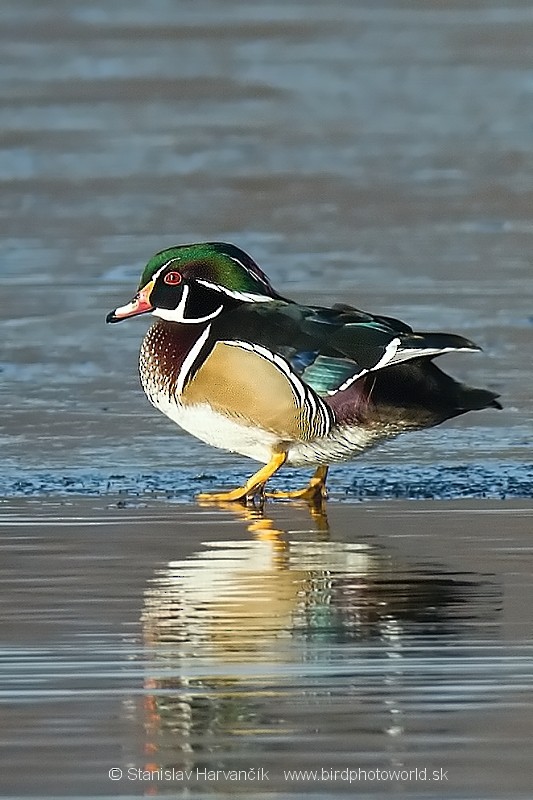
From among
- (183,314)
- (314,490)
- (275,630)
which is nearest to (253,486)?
(314,490)

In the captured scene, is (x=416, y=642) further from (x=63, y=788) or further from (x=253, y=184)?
(x=253, y=184)

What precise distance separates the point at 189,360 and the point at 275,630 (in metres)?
2.23

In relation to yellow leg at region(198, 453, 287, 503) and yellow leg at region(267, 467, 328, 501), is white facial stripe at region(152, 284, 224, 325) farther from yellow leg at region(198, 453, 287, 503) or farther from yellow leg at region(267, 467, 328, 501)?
yellow leg at region(267, 467, 328, 501)

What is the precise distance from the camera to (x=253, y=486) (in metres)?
7.31

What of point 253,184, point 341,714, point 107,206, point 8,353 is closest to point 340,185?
point 253,184

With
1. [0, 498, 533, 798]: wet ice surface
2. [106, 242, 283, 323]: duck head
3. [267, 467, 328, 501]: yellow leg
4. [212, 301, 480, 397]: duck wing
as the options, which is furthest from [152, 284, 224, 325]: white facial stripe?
[0, 498, 533, 798]: wet ice surface

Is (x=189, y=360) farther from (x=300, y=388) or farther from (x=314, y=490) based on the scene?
(x=314, y=490)

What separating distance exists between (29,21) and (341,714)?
17164 mm

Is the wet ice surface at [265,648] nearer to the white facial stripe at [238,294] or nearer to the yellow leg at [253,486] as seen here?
the yellow leg at [253,486]

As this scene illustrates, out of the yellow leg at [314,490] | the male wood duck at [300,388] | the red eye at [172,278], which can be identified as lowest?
the yellow leg at [314,490]

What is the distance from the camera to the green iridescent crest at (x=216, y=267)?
760cm

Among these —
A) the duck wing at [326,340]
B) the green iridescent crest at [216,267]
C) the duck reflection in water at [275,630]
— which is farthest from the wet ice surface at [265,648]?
the green iridescent crest at [216,267]

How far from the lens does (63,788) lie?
4168mm

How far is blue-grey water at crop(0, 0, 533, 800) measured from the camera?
451 cm
